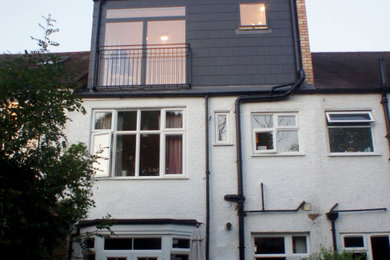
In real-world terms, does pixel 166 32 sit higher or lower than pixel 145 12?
lower

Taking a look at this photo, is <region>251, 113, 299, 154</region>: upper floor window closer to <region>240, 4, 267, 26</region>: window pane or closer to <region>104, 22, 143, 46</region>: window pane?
<region>240, 4, 267, 26</region>: window pane

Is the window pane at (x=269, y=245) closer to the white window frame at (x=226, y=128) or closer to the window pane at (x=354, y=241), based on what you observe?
the window pane at (x=354, y=241)

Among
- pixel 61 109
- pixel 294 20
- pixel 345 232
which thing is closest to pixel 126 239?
pixel 61 109

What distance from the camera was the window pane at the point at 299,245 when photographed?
9.84 meters

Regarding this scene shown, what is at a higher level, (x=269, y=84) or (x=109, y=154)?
(x=269, y=84)

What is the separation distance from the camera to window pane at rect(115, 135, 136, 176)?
34.8 feet

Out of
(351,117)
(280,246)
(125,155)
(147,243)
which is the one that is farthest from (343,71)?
(147,243)

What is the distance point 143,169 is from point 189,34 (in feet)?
13.7

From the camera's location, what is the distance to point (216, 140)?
10.6 meters

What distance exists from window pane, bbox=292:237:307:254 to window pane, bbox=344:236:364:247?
972 millimetres

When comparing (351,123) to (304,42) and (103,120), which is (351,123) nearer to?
(304,42)

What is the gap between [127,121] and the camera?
436 inches

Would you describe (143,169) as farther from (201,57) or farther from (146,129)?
(201,57)

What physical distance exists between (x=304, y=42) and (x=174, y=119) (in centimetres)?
435
